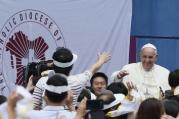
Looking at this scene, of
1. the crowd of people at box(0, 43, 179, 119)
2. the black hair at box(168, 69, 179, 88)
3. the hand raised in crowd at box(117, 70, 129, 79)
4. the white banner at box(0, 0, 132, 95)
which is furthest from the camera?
the white banner at box(0, 0, 132, 95)

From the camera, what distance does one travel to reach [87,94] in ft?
16.2

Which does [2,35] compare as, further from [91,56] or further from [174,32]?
[174,32]

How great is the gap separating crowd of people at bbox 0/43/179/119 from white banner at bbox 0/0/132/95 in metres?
1.45

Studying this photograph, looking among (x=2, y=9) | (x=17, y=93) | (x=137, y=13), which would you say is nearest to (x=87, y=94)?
(x=17, y=93)

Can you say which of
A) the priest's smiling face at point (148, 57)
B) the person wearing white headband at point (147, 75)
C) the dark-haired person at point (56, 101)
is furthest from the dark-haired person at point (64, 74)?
the priest's smiling face at point (148, 57)

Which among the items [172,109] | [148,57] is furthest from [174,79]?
[172,109]

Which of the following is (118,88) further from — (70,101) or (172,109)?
(70,101)

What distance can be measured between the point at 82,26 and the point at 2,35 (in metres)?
1.12

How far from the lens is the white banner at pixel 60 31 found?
7.84m

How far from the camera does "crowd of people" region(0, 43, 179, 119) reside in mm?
3182

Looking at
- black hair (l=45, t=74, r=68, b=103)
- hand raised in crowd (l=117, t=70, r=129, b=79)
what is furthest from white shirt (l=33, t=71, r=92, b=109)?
hand raised in crowd (l=117, t=70, r=129, b=79)

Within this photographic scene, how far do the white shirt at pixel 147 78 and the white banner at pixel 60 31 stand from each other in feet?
4.74

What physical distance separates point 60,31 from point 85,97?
3955 mm

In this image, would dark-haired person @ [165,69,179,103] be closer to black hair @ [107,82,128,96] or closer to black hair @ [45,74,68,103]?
black hair @ [107,82,128,96]
